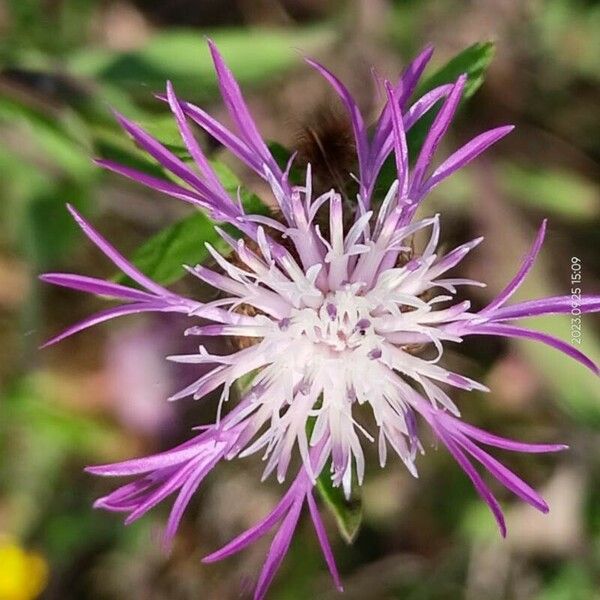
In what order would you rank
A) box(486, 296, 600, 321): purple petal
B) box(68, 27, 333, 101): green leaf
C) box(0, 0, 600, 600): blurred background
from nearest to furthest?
box(486, 296, 600, 321): purple petal, box(68, 27, 333, 101): green leaf, box(0, 0, 600, 600): blurred background

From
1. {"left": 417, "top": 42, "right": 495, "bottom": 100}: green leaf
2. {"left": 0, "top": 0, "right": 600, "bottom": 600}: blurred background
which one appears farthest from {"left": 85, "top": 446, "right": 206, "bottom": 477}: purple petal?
{"left": 0, "top": 0, "right": 600, "bottom": 600}: blurred background

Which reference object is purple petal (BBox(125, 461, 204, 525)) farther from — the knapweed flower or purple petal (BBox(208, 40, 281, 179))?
purple petal (BBox(208, 40, 281, 179))

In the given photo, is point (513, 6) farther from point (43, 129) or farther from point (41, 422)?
point (41, 422)

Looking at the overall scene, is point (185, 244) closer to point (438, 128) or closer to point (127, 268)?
point (127, 268)

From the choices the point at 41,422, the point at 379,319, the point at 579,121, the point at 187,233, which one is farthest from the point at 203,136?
the point at 579,121

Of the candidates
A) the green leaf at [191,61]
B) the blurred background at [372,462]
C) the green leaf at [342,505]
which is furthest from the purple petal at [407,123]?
the blurred background at [372,462]

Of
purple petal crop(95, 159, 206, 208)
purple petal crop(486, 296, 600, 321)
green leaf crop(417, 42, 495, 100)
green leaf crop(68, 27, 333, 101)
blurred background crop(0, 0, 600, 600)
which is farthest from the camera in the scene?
blurred background crop(0, 0, 600, 600)
